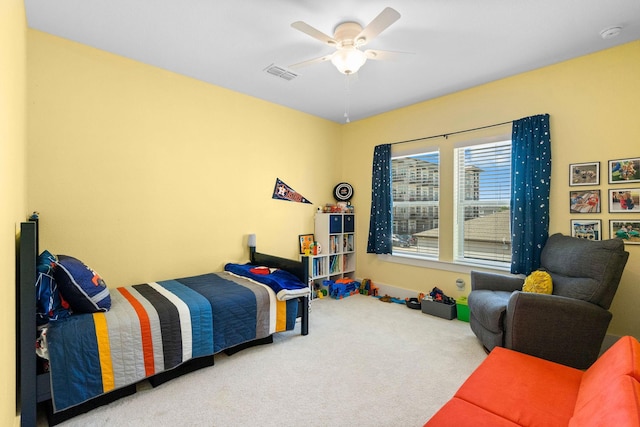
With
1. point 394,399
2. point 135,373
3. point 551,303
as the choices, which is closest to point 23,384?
point 135,373

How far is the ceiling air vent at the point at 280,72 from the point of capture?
121 inches

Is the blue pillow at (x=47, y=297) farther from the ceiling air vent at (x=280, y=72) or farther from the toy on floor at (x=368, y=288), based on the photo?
the toy on floor at (x=368, y=288)

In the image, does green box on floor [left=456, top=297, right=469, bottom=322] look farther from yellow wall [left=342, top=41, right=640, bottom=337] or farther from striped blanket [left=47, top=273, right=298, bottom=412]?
striped blanket [left=47, top=273, right=298, bottom=412]

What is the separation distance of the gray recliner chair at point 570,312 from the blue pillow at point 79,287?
117 inches

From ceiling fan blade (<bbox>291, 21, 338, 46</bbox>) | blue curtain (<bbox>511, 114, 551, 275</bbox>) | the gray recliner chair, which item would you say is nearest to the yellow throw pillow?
the gray recliner chair

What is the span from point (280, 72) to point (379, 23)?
147 centimetres

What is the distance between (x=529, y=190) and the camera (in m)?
3.05

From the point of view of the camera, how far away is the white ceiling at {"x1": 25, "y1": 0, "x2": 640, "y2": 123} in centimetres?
213

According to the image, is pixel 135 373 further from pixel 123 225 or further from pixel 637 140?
pixel 637 140

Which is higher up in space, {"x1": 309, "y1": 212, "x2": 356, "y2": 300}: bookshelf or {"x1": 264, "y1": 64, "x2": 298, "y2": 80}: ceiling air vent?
{"x1": 264, "y1": 64, "x2": 298, "y2": 80}: ceiling air vent

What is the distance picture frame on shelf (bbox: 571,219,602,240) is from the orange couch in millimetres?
1738

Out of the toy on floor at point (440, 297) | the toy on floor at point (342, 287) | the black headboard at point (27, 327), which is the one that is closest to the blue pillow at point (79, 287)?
the black headboard at point (27, 327)

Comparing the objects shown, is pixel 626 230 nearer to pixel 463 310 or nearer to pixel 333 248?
pixel 463 310

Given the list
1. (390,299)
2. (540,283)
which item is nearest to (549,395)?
(540,283)
